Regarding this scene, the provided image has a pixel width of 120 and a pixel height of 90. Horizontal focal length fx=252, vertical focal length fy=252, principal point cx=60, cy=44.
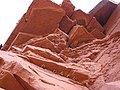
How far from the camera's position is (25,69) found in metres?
8.90

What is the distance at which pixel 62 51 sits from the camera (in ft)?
47.6

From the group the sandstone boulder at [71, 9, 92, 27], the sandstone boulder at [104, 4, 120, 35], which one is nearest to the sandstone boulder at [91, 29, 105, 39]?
the sandstone boulder at [104, 4, 120, 35]

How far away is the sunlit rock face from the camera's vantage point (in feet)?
29.3

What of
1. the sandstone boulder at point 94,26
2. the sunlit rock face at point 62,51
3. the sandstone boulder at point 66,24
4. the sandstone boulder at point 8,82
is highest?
the sandstone boulder at point 94,26

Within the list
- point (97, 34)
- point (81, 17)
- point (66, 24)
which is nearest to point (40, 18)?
point (66, 24)

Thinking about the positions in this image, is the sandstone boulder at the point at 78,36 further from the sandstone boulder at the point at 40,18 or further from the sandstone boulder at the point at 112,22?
the sandstone boulder at the point at 112,22

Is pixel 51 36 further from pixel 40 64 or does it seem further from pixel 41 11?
pixel 40 64

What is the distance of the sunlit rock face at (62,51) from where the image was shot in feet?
29.3

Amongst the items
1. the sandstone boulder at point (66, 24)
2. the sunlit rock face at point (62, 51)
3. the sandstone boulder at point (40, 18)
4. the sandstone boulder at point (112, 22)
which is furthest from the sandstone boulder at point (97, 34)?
the sandstone boulder at point (40, 18)

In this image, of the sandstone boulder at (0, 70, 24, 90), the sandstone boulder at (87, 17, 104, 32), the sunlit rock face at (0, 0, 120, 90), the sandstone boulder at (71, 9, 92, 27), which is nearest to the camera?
Result: the sandstone boulder at (0, 70, 24, 90)

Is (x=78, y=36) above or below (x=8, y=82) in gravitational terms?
above

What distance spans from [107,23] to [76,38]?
12.5 ft

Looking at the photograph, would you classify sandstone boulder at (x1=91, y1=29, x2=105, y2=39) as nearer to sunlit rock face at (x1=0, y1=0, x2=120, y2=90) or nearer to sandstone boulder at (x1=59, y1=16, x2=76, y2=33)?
sunlit rock face at (x1=0, y1=0, x2=120, y2=90)

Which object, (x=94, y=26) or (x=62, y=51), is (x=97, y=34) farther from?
(x=62, y=51)
